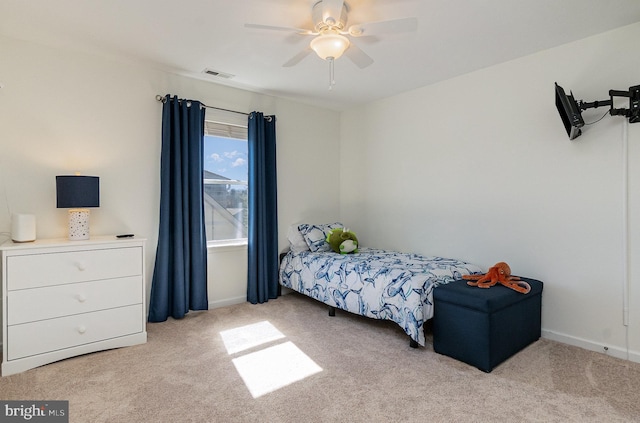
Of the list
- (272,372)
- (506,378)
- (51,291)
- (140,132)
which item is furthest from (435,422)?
(140,132)

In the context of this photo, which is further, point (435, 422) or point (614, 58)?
point (614, 58)

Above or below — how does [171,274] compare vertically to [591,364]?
above

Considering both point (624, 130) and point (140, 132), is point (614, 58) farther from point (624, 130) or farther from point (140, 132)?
point (140, 132)

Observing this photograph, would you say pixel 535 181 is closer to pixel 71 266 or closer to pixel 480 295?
pixel 480 295

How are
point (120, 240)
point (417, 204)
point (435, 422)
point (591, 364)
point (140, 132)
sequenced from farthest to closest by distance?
point (417, 204)
point (140, 132)
point (120, 240)
point (591, 364)
point (435, 422)

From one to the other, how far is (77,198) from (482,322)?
306 centimetres

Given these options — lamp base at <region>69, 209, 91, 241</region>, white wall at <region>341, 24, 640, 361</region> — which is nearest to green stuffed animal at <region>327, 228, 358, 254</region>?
white wall at <region>341, 24, 640, 361</region>

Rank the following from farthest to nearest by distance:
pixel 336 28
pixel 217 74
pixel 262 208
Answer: pixel 262 208
pixel 217 74
pixel 336 28

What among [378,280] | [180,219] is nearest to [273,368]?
[378,280]

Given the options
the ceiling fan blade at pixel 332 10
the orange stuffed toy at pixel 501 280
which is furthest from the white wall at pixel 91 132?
the orange stuffed toy at pixel 501 280

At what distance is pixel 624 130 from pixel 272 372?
3.03 m

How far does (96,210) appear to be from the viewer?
10.1 ft

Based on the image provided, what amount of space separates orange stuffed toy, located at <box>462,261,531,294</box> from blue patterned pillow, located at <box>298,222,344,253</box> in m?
Result: 1.74

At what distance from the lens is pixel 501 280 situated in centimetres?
272
